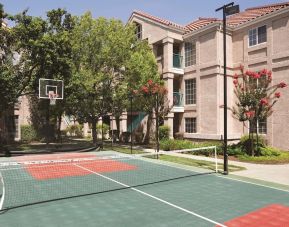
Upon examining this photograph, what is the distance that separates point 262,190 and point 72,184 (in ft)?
26.5

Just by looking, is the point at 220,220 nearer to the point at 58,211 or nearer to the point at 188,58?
A: the point at 58,211

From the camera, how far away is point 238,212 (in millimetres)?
9391

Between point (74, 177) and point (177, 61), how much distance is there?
20188 millimetres

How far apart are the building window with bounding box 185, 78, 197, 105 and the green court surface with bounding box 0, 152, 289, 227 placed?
48.5ft

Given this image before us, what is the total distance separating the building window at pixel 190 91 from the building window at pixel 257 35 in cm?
662

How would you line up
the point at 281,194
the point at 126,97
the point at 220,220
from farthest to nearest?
the point at 126,97 < the point at 281,194 < the point at 220,220

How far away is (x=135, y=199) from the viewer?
1085cm

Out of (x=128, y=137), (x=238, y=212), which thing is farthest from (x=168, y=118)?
(x=238, y=212)

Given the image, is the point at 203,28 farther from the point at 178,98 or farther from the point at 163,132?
the point at 163,132

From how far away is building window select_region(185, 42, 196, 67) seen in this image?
30.6m

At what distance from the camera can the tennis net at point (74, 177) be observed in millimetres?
11523

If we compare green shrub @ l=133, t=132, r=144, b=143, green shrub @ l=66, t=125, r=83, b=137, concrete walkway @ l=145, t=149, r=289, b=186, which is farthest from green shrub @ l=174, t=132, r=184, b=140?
green shrub @ l=66, t=125, r=83, b=137

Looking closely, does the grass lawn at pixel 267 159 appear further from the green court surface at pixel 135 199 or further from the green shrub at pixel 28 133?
the green shrub at pixel 28 133

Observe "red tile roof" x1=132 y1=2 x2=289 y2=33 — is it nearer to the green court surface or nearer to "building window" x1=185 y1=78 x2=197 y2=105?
"building window" x1=185 y1=78 x2=197 y2=105
